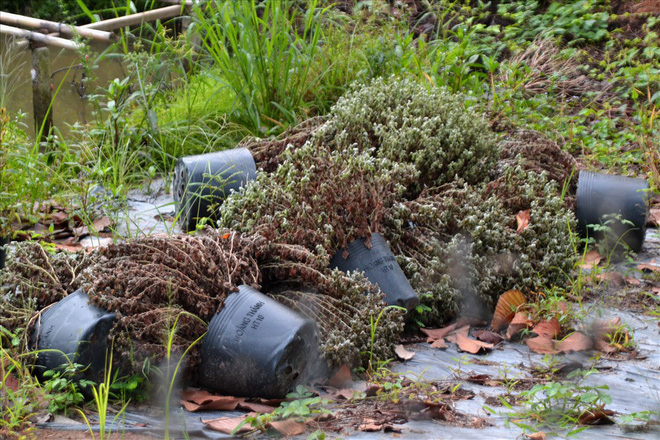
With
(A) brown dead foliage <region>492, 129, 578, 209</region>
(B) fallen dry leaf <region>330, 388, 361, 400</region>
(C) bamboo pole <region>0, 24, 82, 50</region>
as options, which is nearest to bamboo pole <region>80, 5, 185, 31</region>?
(C) bamboo pole <region>0, 24, 82, 50</region>

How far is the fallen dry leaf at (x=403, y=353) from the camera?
314 cm

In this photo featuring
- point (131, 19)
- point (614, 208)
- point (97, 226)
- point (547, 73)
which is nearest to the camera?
point (614, 208)

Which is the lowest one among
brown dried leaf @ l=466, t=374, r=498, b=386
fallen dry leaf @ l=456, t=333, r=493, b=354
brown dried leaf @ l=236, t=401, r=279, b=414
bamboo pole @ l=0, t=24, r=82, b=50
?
fallen dry leaf @ l=456, t=333, r=493, b=354

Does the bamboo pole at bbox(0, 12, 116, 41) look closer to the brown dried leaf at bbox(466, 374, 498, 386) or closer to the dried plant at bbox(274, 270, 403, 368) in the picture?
the dried plant at bbox(274, 270, 403, 368)

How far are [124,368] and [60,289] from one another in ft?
1.83

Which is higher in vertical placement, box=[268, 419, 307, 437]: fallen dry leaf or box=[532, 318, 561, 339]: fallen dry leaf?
box=[268, 419, 307, 437]: fallen dry leaf

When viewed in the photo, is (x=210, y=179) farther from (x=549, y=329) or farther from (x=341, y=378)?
(x=549, y=329)

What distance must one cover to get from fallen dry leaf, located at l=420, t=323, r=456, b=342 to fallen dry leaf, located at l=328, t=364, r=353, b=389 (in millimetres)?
614

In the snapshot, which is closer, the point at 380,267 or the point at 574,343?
the point at 574,343

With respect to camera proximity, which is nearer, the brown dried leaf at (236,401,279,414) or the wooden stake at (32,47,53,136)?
the brown dried leaf at (236,401,279,414)

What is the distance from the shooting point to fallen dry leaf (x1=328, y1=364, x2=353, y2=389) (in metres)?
2.90

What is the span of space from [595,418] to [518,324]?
3.47 feet

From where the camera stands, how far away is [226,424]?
2451mm

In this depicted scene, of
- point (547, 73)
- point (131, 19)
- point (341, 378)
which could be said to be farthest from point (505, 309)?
point (131, 19)
